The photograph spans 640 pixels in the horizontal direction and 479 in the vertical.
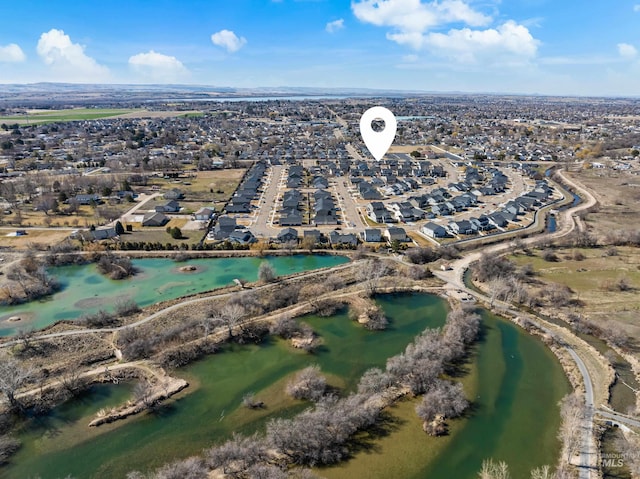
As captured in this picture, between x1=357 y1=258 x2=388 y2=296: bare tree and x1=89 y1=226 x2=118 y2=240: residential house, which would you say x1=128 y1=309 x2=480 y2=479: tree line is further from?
x1=89 y1=226 x2=118 y2=240: residential house

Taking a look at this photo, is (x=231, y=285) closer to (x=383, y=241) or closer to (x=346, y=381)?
(x=346, y=381)

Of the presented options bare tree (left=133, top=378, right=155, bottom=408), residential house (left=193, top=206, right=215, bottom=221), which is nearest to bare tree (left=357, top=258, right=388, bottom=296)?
bare tree (left=133, top=378, right=155, bottom=408)

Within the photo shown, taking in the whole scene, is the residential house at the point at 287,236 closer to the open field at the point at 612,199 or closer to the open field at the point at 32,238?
the open field at the point at 32,238

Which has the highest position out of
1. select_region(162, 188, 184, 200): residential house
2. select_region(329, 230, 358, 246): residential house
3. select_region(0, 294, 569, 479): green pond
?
select_region(162, 188, 184, 200): residential house

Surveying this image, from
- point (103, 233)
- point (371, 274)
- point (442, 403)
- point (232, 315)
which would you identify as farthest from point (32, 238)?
point (442, 403)

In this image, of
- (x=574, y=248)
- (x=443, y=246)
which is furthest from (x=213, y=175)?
(x=574, y=248)

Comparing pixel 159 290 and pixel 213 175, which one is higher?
pixel 213 175

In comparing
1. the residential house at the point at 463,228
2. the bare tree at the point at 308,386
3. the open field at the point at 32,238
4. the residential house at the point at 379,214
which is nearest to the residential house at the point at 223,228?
the open field at the point at 32,238
